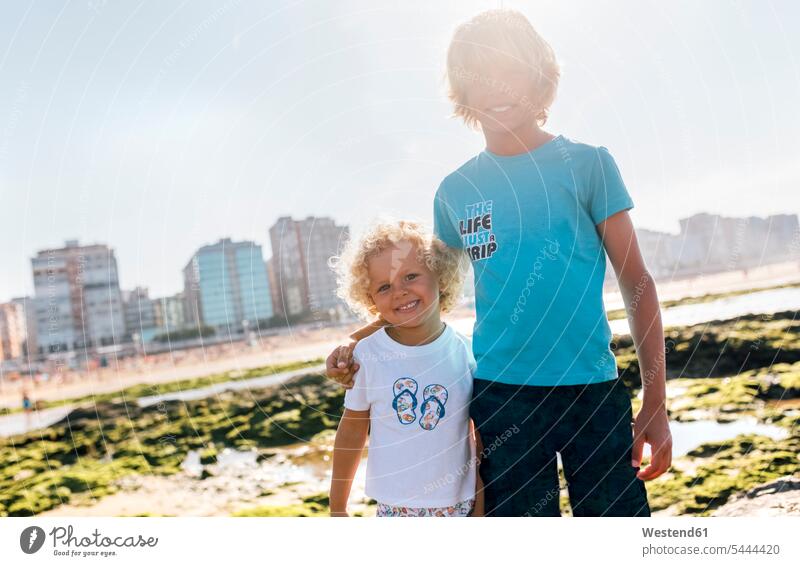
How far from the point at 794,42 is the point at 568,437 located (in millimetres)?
1715

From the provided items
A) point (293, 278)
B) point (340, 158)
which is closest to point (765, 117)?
point (340, 158)

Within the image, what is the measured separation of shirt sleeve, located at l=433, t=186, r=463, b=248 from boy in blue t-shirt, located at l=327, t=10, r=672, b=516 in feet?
0.36

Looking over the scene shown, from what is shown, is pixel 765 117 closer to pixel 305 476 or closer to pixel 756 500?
pixel 756 500

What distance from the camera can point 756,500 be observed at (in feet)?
7.59

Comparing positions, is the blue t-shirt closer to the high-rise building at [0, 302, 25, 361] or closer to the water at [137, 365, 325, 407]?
the water at [137, 365, 325, 407]

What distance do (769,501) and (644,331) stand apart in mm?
1059

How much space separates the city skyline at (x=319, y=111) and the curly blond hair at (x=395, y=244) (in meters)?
0.30

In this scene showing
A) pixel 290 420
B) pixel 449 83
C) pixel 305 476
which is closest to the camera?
pixel 449 83

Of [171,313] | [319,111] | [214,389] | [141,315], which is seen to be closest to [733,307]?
[319,111]

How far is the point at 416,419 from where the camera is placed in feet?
5.99

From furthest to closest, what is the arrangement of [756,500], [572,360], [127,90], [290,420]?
[290,420] < [127,90] < [756,500] < [572,360]

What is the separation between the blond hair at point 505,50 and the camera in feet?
5.86

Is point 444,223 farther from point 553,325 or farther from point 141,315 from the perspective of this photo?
point 141,315

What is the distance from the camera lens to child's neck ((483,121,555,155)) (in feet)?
5.74
